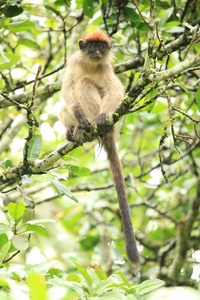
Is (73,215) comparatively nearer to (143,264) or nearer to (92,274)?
(143,264)

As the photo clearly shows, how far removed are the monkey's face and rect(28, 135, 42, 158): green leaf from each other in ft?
5.76

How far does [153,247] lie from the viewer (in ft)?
20.4

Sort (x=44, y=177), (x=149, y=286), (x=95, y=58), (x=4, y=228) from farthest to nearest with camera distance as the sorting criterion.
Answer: (x=95, y=58) < (x=44, y=177) < (x=4, y=228) < (x=149, y=286)

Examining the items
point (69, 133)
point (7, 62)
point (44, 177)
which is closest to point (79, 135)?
point (69, 133)

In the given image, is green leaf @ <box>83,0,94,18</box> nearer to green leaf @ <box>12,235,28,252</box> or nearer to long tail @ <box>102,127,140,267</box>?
long tail @ <box>102,127,140,267</box>

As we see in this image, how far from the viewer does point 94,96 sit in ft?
16.0

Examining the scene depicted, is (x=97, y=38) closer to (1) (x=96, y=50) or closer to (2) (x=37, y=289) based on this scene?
(1) (x=96, y=50)

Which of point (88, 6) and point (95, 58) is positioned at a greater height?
point (88, 6)

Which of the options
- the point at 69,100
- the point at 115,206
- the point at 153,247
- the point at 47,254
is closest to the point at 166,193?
the point at 115,206

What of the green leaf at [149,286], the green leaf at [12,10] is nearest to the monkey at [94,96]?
the green leaf at [12,10]

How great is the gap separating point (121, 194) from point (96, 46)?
2.15 meters

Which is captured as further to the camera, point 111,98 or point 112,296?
point 111,98

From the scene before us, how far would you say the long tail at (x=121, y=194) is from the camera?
3.87 metres

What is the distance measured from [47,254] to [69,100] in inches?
158
